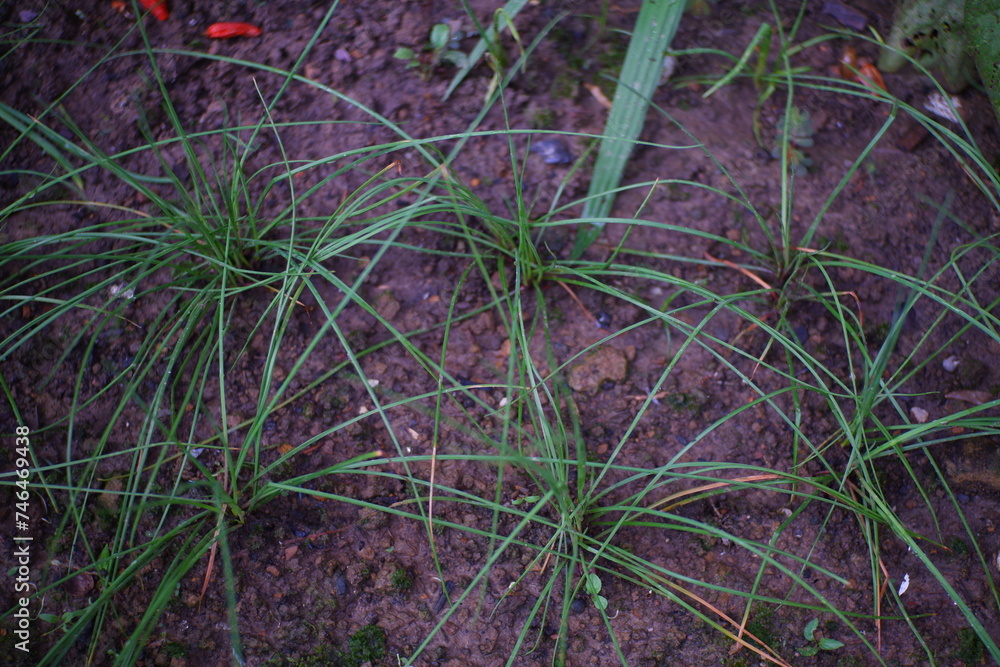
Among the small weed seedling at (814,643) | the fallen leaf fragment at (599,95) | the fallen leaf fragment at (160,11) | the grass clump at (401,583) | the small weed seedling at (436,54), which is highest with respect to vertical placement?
the fallen leaf fragment at (160,11)

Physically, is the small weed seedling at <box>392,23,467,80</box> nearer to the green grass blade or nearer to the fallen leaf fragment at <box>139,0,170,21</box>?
the green grass blade

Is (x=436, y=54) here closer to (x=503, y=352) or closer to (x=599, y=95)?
(x=599, y=95)

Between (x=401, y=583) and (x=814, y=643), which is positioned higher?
(x=401, y=583)

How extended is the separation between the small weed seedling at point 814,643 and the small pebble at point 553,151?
0.99m

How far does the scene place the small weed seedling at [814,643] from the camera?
1036 mm

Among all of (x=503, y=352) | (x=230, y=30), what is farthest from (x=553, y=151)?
(x=230, y=30)

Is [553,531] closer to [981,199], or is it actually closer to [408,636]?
[408,636]

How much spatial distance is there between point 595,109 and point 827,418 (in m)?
0.81

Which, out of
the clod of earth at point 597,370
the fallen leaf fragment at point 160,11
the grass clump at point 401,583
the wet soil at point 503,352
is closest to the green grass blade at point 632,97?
the wet soil at point 503,352

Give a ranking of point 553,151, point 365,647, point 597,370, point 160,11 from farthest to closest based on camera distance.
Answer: point 160,11 → point 553,151 → point 597,370 → point 365,647

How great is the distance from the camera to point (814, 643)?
104cm

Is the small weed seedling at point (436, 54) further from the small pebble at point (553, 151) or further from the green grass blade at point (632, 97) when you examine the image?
the green grass blade at point (632, 97)

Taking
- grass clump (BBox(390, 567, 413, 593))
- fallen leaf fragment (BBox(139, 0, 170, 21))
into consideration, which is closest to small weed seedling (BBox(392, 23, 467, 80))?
fallen leaf fragment (BBox(139, 0, 170, 21))

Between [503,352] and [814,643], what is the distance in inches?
28.1
